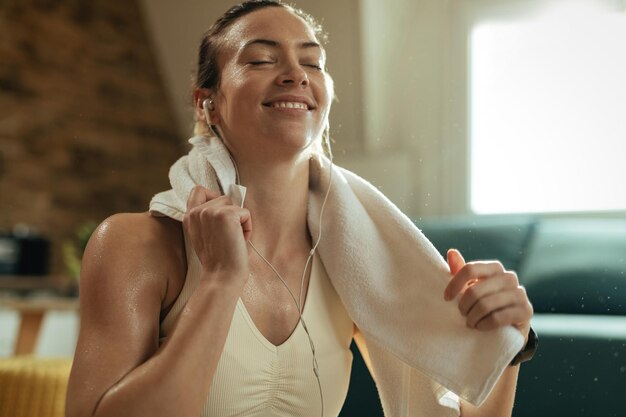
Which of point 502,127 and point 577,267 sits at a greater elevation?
point 502,127

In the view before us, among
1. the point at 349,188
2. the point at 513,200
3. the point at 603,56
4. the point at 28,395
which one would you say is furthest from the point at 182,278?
the point at 28,395

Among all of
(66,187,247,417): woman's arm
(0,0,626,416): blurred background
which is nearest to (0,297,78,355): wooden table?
(0,0,626,416): blurred background

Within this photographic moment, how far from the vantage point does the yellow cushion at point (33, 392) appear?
1.13 m

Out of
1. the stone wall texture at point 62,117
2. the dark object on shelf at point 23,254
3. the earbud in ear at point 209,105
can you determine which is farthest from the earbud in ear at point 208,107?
the dark object on shelf at point 23,254

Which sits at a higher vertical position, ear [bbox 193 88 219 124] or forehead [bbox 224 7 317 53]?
forehead [bbox 224 7 317 53]

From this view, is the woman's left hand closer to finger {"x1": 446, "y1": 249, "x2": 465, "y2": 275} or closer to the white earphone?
finger {"x1": 446, "y1": 249, "x2": 465, "y2": 275}

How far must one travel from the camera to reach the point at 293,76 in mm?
718

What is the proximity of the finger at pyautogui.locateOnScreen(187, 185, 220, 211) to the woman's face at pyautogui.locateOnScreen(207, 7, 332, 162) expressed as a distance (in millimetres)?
89

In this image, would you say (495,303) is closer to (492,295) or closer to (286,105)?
(492,295)

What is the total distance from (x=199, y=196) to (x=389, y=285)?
0.76ft

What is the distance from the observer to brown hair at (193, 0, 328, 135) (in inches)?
30.3

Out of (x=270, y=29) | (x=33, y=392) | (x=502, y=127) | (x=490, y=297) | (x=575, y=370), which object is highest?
(x=270, y=29)

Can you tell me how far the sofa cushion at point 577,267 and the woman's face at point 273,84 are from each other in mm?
275

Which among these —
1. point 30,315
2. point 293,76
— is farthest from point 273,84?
point 30,315
